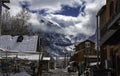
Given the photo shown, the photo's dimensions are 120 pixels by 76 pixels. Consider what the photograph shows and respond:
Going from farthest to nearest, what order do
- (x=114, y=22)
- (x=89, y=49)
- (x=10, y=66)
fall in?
(x=89, y=49) < (x=10, y=66) < (x=114, y=22)

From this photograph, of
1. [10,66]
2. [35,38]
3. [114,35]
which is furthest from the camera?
[35,38]

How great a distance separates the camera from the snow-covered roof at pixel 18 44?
5050 cm

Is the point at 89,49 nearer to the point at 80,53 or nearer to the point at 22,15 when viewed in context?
the point at 80,53

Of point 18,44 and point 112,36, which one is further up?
point 18,44

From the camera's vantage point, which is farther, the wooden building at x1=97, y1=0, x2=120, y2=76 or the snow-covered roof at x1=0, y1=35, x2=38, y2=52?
the snow-covered roof at x1=0, y1=35, x2=38, y2=52

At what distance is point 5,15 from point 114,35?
186ft

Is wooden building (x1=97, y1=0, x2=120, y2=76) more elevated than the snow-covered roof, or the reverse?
the snow-covered roof

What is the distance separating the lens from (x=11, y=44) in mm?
52688

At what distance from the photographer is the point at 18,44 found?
171ft

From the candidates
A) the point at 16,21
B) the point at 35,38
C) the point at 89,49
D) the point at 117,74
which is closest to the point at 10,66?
the point at 117,74

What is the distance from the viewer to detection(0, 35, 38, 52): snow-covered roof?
166 ft

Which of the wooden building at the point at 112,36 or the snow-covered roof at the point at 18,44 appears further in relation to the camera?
the snow-covered roof at the point at 18,44

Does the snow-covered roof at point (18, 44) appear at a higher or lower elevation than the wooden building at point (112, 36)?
higher

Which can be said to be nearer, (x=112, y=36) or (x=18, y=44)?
(x=112, y=36)
